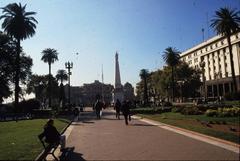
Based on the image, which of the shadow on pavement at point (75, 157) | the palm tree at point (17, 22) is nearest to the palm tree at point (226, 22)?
the palm tree at point (17, 22)

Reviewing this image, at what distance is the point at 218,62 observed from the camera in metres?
104

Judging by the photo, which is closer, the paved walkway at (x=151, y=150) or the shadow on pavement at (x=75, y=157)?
the paved walkway at (x=151, y=150)

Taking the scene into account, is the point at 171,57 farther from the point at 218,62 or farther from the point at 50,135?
the point at 50,135

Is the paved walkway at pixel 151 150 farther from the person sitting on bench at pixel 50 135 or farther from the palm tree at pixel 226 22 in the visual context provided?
the palm tree at pixel 226 22

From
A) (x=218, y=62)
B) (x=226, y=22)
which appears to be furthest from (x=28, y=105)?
(x=218, y=62)

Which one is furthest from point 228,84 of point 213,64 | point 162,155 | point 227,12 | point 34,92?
point 162,155

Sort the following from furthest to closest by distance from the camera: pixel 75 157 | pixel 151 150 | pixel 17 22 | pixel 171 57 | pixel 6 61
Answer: pixel 171 57
pixel 6 61
pixel 17 22
pixel 151 150
pixel 75 157

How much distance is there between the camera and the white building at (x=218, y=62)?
299ft

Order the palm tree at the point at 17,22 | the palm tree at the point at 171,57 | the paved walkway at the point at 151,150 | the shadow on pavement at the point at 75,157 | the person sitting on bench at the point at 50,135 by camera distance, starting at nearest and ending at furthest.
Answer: the paved walkway at the point at 151,150, the shadow on pavement at the point at 75,157, the person sitting on bench at the point at 50,135, the palm tree at the point at 17,22, the palm tree at the point at 171,57

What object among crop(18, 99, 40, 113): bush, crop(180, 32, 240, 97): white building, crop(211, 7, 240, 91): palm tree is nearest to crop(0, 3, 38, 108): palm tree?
crop(18, 99, 40, 113): bush

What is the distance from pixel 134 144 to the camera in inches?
579

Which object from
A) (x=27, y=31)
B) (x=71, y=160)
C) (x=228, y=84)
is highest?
(x=27, y=31)

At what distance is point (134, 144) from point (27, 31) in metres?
44.6

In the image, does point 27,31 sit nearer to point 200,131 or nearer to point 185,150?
point 200,131
